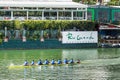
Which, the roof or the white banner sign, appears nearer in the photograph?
the white banner sign

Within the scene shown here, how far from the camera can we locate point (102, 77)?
210 feet

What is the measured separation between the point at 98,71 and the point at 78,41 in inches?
1497

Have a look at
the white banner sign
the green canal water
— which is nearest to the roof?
the white banner sign

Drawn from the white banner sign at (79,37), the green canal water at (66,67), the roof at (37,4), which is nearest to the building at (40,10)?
the roof at (37,4)

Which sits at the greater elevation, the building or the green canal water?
the building

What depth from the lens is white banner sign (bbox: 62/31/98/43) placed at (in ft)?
352

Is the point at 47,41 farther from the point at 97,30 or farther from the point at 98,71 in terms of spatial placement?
the point at 98,71

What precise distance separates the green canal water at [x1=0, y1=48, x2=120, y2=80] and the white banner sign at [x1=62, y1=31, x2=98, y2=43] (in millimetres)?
6148

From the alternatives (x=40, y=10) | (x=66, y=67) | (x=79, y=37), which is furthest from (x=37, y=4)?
(x=66, y=67)

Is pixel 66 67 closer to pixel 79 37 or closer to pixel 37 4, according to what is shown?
pixel 79 37

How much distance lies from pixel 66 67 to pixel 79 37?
33.1m

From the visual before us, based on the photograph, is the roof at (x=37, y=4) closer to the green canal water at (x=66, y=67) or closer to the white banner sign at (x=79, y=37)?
the white banner sign at (x=79, y=37)

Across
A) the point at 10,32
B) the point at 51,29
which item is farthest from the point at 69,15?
the point at 10,32

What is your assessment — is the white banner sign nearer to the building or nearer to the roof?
the building
